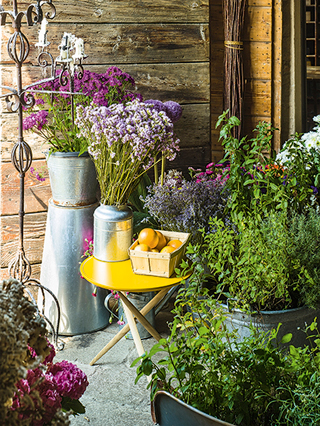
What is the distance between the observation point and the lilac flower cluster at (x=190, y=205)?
2.27 meters

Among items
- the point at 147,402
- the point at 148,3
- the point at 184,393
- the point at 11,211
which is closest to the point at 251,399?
the point at 184,393

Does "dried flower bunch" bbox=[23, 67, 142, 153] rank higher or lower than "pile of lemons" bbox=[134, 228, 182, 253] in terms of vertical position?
higher

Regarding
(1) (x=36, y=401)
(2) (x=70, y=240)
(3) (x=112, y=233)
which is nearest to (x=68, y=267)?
(2) (x=70, y=240)

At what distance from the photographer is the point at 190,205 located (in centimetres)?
225

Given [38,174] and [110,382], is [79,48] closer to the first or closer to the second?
[38,174]

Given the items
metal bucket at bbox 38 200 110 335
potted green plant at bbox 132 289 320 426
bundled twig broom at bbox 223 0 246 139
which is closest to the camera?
potted green plant at bbox 132 289 320 426

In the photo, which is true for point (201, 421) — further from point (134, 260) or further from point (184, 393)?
point (134, 260)

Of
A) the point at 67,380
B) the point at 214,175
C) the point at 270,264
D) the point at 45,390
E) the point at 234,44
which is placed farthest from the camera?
the point at 234,44

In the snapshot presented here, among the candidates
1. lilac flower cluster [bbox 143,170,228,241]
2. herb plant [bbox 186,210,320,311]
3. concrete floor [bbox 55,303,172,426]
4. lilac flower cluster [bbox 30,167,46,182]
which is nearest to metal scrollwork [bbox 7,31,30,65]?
lilac flower cluster [bbox 30,167,46,182]

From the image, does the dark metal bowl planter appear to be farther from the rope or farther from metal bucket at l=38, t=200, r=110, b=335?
the rope

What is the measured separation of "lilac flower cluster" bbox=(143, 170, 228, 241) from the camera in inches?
89.3

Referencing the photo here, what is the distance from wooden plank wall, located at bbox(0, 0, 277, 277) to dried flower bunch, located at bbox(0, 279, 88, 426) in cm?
179

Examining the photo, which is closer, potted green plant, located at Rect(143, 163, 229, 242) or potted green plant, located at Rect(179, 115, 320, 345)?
potted green plant, located at Rect(179, 115, 320, 345)

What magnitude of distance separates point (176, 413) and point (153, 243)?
3.49ft
